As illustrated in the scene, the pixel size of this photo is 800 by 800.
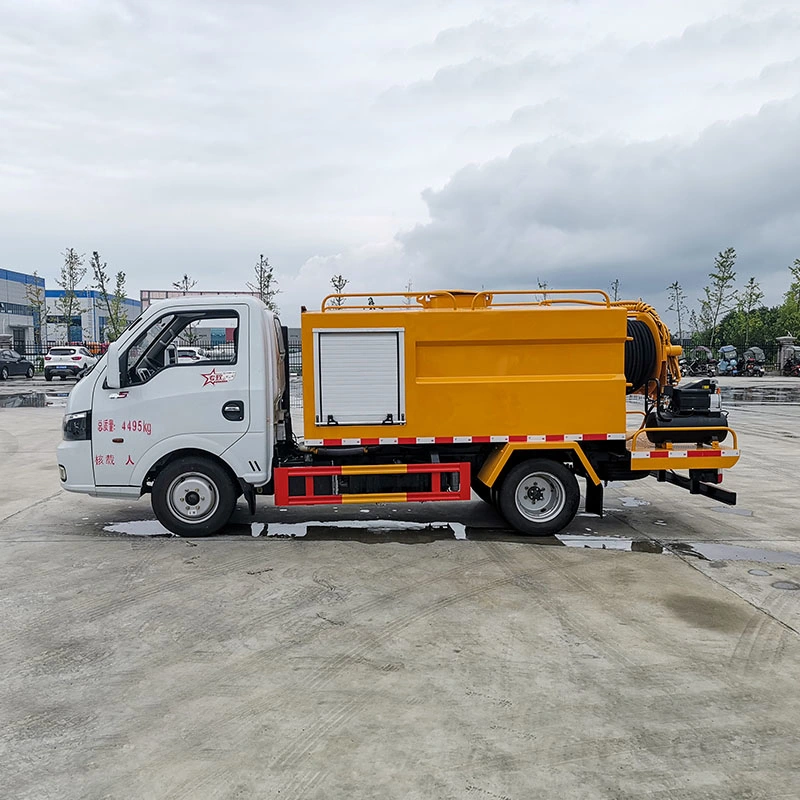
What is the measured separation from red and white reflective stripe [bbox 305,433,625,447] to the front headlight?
7.33 feet

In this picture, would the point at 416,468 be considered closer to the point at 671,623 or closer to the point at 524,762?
the point at 671,623

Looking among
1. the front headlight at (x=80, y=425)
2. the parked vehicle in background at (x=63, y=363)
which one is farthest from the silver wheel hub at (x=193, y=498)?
the parked vehicle in background at (x=63, y=363)

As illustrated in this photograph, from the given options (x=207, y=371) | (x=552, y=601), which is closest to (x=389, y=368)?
(x=207, y=371)

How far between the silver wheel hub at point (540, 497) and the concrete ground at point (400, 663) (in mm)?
361

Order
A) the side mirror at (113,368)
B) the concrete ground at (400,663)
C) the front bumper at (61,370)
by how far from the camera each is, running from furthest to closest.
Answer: the front bumper at (61,370) → the side mirror at (113,368) → the concrete ground at (400,663)

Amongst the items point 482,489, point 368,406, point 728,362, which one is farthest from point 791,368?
point 368,406

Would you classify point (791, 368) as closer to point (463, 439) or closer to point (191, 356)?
point (463, 439)

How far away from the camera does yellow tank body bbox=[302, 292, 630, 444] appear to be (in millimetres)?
7188

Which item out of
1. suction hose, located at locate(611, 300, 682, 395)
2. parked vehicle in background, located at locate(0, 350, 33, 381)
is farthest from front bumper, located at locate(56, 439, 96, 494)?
parked vehicle in background, located at locate(0, 350, 33, 381)

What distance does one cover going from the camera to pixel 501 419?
7.33 m

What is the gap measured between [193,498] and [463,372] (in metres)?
3.10

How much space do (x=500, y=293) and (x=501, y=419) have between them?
52.1 inches

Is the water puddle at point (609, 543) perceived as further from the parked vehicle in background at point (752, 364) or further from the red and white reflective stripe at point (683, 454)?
the parked vehicle in background at point (752, 364)

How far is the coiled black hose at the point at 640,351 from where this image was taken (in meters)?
7.78
